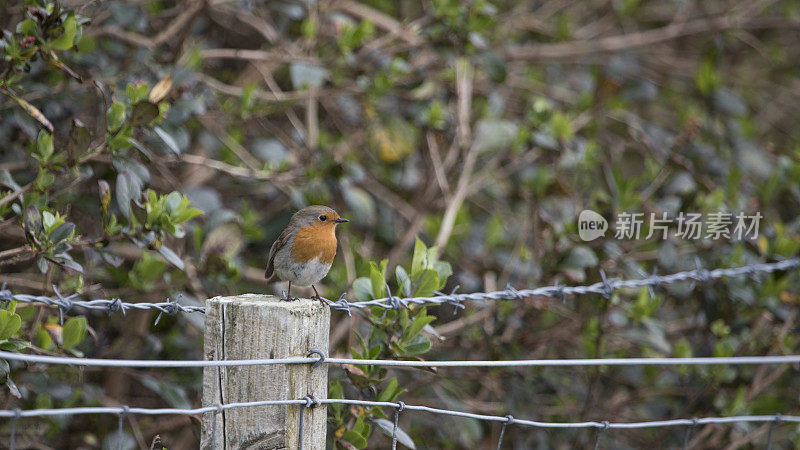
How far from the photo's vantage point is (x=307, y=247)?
2488 millimetres

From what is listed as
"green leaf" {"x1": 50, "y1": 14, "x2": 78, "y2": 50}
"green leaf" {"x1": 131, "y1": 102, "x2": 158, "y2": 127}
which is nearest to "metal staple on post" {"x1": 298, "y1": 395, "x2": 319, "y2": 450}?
"green leaf" {"x1": 131, "y1": 102, "x2": 158, "y2": 127}

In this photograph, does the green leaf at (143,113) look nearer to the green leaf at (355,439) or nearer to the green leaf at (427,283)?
the green leaf at (427,283)

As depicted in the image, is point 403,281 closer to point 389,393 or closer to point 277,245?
point 389,393

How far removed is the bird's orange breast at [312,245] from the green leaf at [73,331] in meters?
0.69

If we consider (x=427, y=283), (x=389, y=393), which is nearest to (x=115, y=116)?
(x=427, y=283)

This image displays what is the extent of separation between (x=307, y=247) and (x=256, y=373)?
2.61ft

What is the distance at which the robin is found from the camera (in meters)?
2.50

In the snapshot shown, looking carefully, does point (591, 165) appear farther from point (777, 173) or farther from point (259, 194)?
point (259, 194)

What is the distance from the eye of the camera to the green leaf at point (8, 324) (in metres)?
1.96

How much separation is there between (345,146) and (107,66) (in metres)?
1.56

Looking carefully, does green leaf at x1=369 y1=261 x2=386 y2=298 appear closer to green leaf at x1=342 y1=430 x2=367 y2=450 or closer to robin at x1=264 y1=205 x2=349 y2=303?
robin at x1=264 y1=205 x2=349 y2=303

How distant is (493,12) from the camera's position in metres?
3.81

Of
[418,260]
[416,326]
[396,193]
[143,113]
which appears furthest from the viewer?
[396,193]

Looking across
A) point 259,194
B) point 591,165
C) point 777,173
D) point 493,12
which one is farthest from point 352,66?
point 777,173
